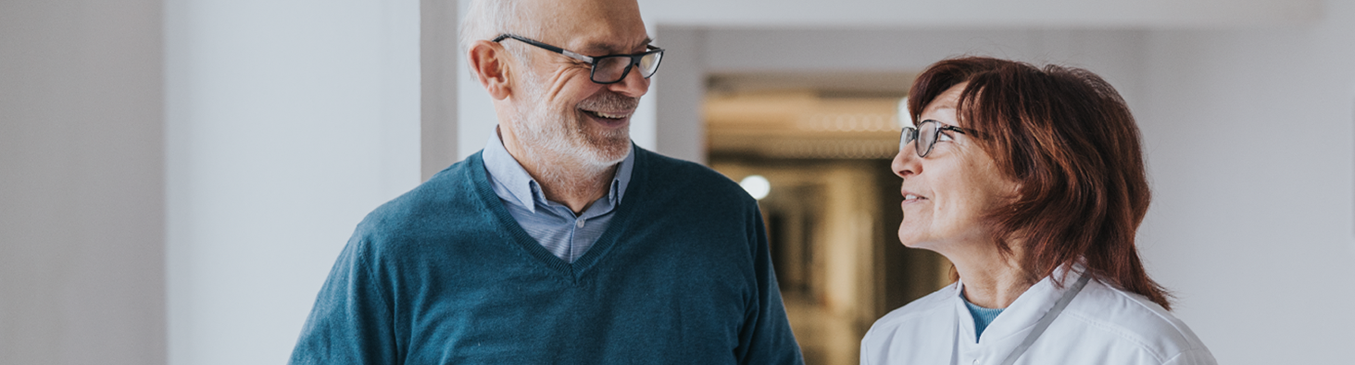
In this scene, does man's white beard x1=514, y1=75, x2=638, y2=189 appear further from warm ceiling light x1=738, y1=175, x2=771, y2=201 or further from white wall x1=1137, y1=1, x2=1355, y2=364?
warm ceiling light x1=738, y1=175, x2=771, y2=201

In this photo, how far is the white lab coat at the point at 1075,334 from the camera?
1.53m

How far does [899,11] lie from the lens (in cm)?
450

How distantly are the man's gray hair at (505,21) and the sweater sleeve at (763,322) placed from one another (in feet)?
1.75

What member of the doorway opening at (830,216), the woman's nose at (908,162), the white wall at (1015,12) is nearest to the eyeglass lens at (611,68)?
the woman's nose at (908,162)

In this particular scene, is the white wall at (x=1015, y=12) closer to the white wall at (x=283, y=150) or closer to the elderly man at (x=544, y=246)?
the white wall at (x=283, y=150)

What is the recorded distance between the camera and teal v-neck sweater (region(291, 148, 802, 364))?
4.83ft

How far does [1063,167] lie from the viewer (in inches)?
63.4

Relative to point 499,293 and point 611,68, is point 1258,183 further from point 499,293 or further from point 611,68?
point 499,293

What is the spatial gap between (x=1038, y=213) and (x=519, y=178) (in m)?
0.92

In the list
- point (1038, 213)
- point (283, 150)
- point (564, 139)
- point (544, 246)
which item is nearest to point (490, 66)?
point (564, 139)

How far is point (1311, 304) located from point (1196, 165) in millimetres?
1425

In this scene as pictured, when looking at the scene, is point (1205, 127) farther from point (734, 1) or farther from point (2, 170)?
point (2, 170)

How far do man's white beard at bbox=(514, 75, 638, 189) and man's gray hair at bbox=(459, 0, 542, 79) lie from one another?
7 centimetres

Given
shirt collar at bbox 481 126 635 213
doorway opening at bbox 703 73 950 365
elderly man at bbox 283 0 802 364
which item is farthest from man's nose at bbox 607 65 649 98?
doorway opening at bbox 703 73 950 365
